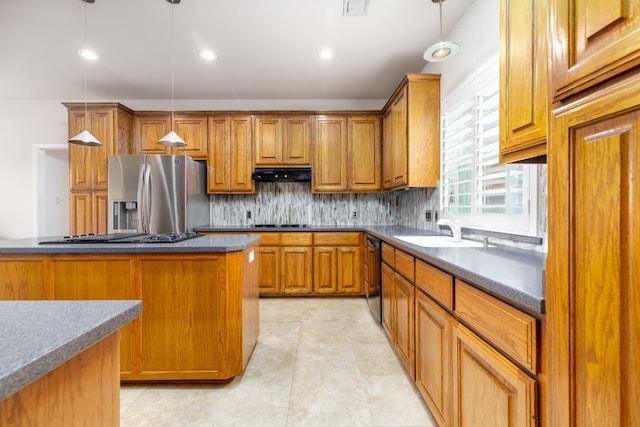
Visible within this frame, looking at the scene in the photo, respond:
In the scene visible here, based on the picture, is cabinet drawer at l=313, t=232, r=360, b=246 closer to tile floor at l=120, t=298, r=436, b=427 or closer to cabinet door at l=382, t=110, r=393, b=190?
cabinet door at l=382, t=110, r=393, b=190

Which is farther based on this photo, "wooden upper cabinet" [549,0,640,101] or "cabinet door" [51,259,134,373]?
"cabinet door" [51,259,134,373]

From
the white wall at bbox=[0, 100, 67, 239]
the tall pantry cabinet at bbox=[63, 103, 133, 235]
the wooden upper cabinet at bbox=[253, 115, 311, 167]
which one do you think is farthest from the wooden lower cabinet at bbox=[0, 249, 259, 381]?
the white wall at bbox=[0, 100, 67, 239]

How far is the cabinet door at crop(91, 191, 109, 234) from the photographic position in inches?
149

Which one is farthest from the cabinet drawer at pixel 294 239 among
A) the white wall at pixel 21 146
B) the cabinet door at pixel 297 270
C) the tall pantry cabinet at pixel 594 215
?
the white wall at pixel 21 146

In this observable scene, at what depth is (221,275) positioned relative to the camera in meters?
1.92

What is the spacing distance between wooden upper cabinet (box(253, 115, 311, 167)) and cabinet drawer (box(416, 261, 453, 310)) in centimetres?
272

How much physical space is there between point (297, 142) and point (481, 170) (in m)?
2.47

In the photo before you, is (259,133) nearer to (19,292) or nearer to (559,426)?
(19,292)

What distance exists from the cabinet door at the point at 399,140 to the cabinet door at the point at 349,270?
3.32 ft

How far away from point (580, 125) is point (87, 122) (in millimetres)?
4710

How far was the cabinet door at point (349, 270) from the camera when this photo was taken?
153 inches

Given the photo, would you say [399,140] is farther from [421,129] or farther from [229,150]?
[229,150]

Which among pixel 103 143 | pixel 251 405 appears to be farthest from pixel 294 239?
pixel 103 143

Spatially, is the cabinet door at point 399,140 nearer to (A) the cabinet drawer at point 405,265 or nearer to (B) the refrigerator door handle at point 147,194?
(A) the cabinet drawer at point 405,265
